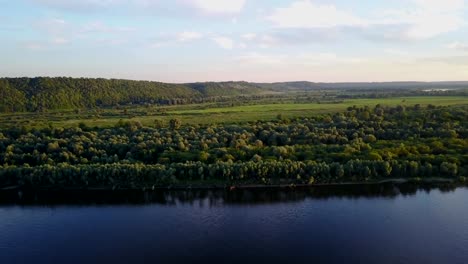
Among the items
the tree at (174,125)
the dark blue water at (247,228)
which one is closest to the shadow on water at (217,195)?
the dark blue water at (247,228)

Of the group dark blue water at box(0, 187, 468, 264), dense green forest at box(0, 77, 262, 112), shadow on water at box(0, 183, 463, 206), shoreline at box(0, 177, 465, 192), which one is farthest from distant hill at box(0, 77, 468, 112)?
dark blue water at box(0, 187, 468, 264)

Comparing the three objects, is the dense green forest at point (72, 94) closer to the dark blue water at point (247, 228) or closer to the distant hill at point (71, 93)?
the distant hill at point (71, 93)

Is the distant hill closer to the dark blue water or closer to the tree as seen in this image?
the tree

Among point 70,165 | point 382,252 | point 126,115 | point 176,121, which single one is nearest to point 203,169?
point 70,165

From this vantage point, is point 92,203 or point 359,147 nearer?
point 92,203

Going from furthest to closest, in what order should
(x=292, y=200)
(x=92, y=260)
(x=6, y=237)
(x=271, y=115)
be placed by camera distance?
(x=271, y=115) → (x=292, y=200) → (x=6, y=237) → (x=92, y=260)

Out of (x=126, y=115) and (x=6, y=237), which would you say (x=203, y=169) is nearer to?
(x=6, y=237)

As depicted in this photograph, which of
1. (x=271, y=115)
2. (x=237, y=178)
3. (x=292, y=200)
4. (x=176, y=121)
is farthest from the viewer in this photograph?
(x=271, y=115)

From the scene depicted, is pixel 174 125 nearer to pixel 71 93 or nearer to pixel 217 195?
pixel 217 195
